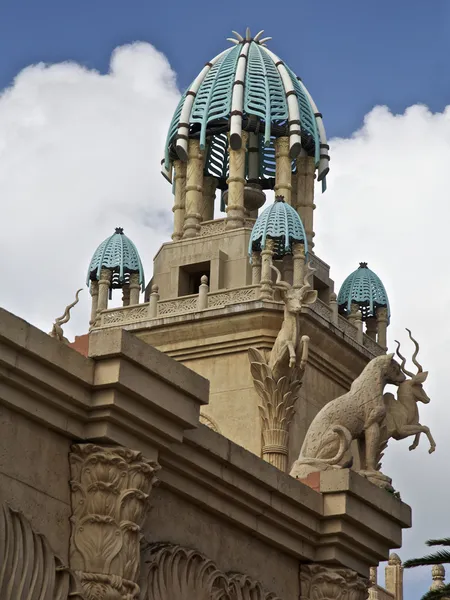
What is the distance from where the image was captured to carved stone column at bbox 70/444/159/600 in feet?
48.1

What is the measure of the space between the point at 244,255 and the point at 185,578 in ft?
101

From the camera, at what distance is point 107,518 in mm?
14836

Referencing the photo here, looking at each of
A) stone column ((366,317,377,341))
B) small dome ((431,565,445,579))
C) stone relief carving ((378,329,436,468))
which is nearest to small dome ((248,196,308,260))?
stone column ((366,317,377,341))

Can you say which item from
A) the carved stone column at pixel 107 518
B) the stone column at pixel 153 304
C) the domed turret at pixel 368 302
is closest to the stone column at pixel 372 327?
the domed turret at pixel 368 302

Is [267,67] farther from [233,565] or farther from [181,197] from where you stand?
[233,565]

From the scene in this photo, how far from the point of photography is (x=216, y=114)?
49.7 m

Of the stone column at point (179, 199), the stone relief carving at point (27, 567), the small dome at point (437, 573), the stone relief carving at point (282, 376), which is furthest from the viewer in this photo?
the stone column at point (179, 199)

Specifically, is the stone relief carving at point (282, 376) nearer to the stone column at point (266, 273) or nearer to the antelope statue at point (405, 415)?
the stone column at point (266, 273)

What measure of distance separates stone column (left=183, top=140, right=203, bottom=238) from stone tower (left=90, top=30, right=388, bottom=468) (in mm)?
43

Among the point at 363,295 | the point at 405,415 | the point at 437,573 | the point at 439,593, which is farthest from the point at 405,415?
the point at 363,295

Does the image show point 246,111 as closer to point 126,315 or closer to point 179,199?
point 179,199

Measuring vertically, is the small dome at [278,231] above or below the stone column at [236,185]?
below

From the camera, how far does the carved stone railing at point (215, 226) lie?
4809cm

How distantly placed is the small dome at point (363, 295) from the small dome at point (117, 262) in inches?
A: 234
